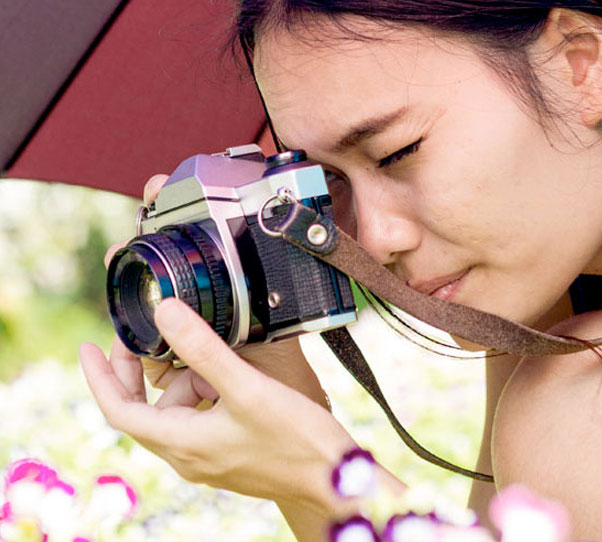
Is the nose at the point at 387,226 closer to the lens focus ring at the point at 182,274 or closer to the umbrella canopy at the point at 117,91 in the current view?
the lens focus ring at the point at 182,274

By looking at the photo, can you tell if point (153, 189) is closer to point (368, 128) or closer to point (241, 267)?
point (241, 267)

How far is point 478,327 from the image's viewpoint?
1100 mm

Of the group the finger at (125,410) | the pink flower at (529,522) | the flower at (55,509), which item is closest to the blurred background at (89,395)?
the finger at (125,410)

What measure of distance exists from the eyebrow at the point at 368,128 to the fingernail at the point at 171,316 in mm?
278

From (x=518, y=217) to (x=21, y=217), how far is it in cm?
302

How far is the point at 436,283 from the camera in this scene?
1160 millimetres

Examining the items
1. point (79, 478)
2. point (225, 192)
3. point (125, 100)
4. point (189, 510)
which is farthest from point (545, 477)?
point (189, 510)

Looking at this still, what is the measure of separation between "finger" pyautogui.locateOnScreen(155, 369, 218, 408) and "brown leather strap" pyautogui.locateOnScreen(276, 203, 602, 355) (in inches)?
10.8

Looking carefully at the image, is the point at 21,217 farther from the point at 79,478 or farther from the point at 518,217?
the point at 518,217

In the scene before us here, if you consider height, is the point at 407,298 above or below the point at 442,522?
below

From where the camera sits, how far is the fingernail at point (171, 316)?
3.20 ft

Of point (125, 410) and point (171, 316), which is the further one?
point (125, 410)

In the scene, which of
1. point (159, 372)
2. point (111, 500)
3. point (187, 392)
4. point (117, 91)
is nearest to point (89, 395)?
point (117, 91)

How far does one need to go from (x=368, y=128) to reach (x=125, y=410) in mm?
418
